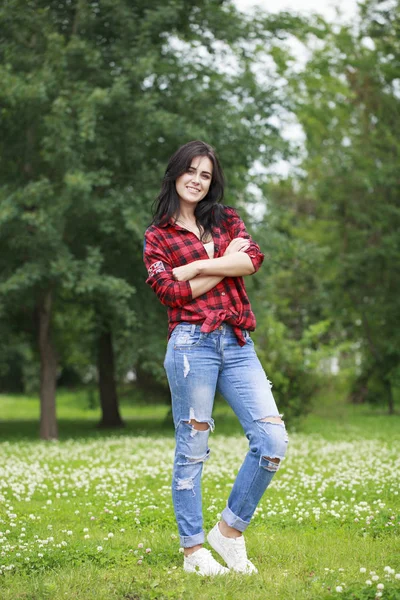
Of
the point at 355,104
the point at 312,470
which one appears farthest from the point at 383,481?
the point at 355,104

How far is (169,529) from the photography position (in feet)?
20.7

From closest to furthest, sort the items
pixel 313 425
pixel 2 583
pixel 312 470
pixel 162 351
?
pixel 2 583, pixel 312 470, pixel 162 351, pixel 313 425

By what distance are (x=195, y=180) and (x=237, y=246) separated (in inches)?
20.0

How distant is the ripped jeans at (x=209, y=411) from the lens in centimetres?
474

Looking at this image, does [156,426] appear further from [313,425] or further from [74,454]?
[74,454]

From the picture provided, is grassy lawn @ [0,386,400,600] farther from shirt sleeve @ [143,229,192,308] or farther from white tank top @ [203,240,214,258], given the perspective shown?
white tank top @ [203,240,214,258]

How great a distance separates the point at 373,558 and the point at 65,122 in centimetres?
1253

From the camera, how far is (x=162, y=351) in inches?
683

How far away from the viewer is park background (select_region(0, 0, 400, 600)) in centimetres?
562

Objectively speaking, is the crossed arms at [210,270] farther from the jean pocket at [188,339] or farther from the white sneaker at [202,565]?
the white sneaker at [202,565]

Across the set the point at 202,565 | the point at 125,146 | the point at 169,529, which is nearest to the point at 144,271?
the point at 125,146

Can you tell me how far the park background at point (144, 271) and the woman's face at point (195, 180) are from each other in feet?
7.79

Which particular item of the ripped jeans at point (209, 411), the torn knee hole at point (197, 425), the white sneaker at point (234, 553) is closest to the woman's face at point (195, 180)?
the ripped jeans at point (209, 411)

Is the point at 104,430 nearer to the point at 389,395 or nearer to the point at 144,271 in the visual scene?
the point at 144,271
